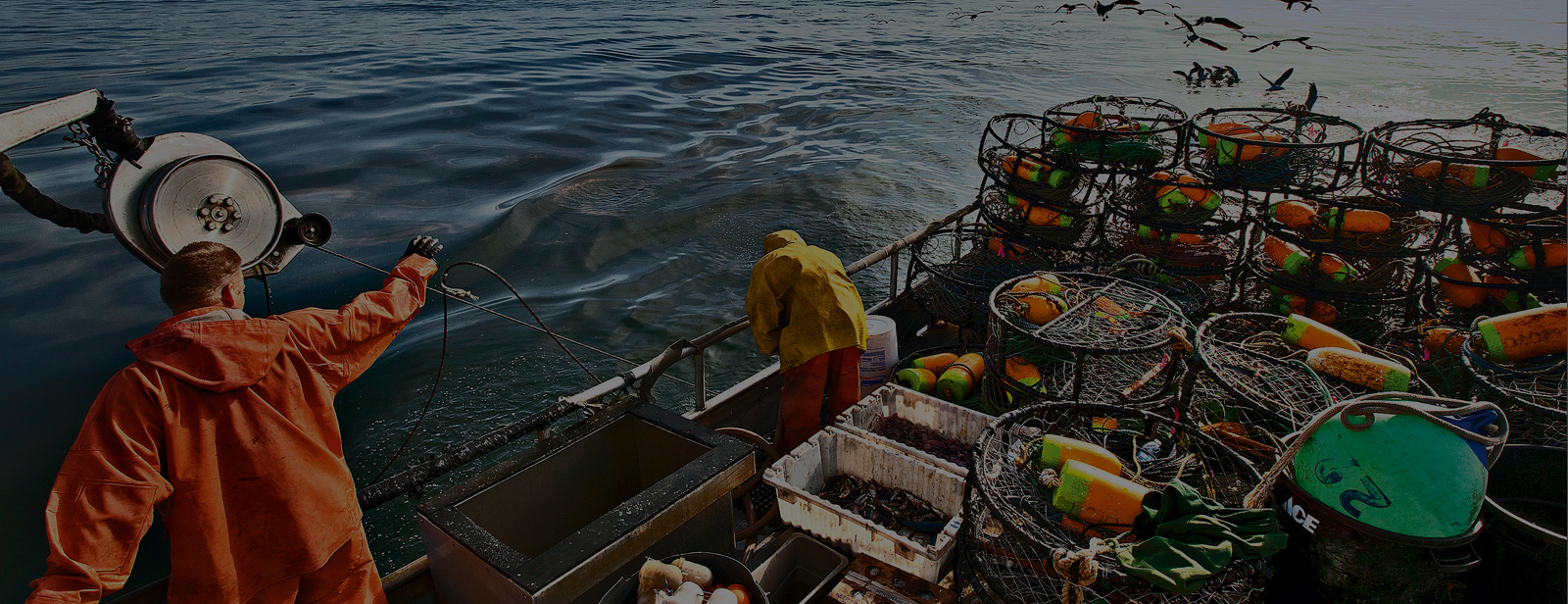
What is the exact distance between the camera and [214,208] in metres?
3.06

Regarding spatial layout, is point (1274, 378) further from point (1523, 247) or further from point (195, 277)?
point (195, 277)

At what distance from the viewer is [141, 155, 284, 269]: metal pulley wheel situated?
9.48 feet

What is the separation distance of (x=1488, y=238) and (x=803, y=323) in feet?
13.1

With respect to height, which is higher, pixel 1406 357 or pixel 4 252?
pixel 1406 357

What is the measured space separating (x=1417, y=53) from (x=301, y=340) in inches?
1582

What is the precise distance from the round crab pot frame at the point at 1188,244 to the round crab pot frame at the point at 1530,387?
2.22 m

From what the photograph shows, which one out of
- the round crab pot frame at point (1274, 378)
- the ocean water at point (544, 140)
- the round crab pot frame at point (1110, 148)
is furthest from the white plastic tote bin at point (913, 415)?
the ocean water at point (544, 140)

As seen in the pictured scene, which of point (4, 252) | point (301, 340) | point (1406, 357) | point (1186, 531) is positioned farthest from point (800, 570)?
point (4, 252)

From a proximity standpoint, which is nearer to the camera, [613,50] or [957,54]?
[613,50]

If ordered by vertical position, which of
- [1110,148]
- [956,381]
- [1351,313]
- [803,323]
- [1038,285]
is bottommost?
[956,381]

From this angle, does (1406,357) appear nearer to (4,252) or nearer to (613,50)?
(4,252)

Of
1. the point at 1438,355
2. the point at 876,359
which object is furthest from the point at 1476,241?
the point at 876,359

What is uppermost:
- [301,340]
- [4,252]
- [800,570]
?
[301,340]

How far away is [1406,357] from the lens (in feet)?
12.8
